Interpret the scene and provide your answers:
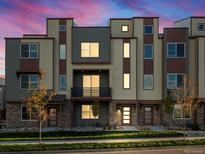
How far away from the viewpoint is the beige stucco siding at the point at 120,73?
42.1 metres

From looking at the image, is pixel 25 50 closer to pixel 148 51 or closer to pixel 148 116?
pixel 148 51

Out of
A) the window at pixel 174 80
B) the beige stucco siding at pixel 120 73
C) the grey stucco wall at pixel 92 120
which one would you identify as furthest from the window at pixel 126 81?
the window at pixel 174 80

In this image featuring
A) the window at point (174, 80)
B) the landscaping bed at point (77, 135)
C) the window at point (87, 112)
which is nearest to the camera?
the landscaping bed at point (77, 135)

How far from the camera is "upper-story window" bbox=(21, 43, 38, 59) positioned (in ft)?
136

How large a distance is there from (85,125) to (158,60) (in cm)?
1059

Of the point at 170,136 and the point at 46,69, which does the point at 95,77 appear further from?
the point at 170,136

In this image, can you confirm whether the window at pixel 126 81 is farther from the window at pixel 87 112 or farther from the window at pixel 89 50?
the window at pixel 87 112

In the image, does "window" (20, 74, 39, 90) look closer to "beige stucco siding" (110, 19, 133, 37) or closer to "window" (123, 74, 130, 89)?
"window" (123, 74, 130, 89)

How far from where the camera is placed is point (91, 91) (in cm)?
4259

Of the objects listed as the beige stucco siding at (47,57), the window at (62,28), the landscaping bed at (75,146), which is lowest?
the landscaping bed at (75,146)

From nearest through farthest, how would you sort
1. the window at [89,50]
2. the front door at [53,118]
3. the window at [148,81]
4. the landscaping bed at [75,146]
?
the landscaping bed at [75,146] < the front door at [53,118] < the window at [89,50] < the window at [148,81]

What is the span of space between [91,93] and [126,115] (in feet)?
14.9

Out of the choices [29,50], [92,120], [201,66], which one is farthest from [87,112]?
[201,66]

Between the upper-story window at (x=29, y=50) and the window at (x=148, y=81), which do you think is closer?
the upper-story window at (x=29, y=50)
